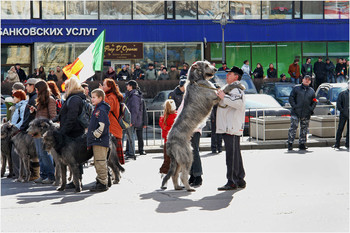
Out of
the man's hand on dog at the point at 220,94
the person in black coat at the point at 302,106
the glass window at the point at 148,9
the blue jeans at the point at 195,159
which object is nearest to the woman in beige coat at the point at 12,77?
the glass window at the point at 148,9

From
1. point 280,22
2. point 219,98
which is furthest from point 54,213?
point 280,22

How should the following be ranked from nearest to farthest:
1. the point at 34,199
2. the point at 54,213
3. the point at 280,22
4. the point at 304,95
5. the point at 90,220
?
the point at 90,220 < the point at 54,213 < the point at 34,199 < the point at 304,95 < the point at 280,22

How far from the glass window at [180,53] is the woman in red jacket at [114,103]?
2891 cm

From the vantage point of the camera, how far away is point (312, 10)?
141 feet

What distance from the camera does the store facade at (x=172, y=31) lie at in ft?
131

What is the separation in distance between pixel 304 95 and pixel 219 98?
7.11 metres

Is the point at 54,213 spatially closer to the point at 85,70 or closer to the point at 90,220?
the point at 90,220

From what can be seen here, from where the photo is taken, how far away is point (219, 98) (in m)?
9.92

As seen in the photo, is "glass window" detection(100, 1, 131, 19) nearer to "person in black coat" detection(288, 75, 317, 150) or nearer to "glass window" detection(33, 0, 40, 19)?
"glass window" detection(33, 0, 40, 19)

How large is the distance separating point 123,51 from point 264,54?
914 cm

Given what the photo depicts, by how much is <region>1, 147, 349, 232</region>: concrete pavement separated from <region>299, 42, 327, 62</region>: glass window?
31583 millimetres

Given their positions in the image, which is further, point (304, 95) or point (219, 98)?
point (304, 95)

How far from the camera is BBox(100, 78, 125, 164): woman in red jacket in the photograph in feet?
40.0

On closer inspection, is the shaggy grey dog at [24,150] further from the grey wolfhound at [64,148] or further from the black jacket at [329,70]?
the black jacket at [329,70]
